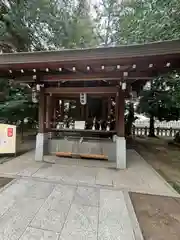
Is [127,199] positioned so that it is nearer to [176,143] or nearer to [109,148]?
[109,148]

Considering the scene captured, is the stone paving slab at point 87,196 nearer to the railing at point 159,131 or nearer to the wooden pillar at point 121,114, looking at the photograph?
the wooden pillar at point 121,114

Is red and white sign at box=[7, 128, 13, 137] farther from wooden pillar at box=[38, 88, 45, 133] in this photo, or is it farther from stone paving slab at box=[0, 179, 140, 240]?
stone paving slab at box=[0, 179, 140, 240]

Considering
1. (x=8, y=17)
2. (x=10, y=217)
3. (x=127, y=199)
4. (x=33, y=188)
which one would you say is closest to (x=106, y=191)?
(x=127, y=199)

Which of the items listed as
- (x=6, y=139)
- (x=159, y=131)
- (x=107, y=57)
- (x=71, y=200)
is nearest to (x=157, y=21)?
(x=107, y=57)

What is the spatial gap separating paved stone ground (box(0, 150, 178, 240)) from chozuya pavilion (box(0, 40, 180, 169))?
0.81 metres

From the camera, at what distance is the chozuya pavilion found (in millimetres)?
3129

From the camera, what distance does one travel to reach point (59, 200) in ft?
8.78

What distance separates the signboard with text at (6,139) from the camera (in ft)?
14.1

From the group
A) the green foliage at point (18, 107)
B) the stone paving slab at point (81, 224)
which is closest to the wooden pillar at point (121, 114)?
the stone paving slab at point (81, 224)

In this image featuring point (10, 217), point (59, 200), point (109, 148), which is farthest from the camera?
point (109, 148)

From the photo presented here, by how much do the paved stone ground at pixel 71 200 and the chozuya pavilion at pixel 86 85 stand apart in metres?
0.81

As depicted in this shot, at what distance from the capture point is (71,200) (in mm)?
2693

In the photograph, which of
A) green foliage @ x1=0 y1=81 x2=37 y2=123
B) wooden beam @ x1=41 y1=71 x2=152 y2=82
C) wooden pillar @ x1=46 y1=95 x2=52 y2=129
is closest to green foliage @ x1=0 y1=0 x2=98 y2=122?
green foliage @ x1=0 y1=81 x2=37 y2=123

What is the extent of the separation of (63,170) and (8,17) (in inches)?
262
